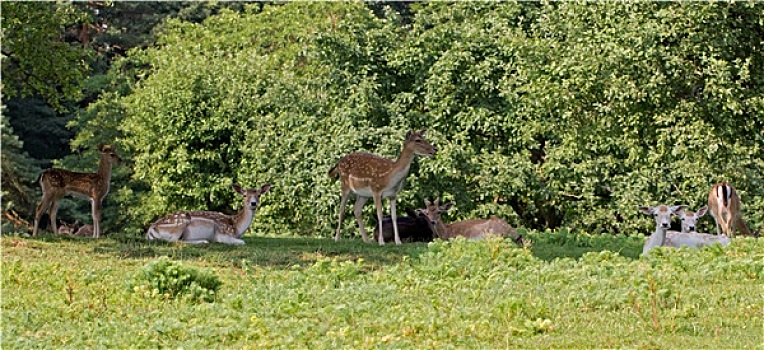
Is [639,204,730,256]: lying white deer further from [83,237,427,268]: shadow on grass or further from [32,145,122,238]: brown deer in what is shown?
[32,145,122,238]: brown deer

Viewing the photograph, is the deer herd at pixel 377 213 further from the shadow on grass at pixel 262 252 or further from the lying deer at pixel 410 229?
the shadow on grass at pixel 262 252

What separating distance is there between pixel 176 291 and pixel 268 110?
17.6 m

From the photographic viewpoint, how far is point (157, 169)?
28234mm

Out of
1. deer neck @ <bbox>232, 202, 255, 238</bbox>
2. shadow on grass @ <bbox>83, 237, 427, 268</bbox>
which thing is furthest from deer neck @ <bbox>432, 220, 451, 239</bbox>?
deer neck @ <bbox>232, 202, 255, 238</bbox>

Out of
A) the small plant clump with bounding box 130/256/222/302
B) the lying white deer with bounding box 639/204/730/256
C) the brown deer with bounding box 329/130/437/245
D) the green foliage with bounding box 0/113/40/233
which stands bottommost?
the green foliage with bounding box 0/113/40/233

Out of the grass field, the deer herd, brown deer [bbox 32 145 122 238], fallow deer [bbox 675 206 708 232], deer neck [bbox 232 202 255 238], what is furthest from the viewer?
brown deer [bbox 32 145 122 238]

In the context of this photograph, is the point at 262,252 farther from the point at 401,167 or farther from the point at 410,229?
the point at 410,229

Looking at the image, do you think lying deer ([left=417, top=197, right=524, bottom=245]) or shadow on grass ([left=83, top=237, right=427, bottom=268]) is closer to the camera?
shadow on grass ([left=83, top=237, right=427, bottom=268])

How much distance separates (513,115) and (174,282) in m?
13.6

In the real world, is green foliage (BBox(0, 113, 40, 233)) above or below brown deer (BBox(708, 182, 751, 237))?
below

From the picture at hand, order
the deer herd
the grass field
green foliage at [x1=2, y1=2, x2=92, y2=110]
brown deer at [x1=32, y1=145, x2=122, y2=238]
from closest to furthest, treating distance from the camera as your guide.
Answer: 1. the grass field
2. the deer herd
3. brown deer at [x1=32, y1=145, x2=122, y2=238]
4. green foliage at [x1=2, y1=2, x2=92, y2=110]

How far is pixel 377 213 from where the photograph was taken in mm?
14938

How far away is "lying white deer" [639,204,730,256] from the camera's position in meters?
12.8

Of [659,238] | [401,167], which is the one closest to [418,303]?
[659,238]
